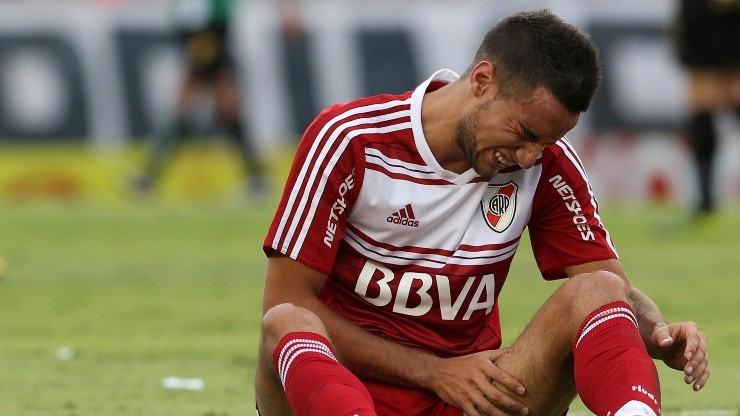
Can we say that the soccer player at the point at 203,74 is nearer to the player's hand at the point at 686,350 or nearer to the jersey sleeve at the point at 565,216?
the jersey sleeve at the point at 565,216

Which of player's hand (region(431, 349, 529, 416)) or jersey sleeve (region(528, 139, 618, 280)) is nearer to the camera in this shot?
player's hand (region(431, 349, 529, 416))

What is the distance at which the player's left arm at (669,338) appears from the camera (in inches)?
154

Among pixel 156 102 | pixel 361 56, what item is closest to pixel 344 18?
pixel 361 56

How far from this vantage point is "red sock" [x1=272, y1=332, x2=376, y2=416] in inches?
143

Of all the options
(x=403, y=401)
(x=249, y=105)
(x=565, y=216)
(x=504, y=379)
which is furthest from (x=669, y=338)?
(x=249, y=105)

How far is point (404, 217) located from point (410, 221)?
2cm

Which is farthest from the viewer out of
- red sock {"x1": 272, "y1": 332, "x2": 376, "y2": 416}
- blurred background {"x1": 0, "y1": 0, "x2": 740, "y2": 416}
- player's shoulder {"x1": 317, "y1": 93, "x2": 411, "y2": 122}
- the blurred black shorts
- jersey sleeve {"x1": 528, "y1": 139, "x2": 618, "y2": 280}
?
blurred background {"x1": 0, "y1": 0, "x2": 740, "y2": 416}

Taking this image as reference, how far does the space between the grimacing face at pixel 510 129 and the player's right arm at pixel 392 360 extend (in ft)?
1.74

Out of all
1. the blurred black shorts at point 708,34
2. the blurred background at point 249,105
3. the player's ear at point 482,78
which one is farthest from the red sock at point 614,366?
the blurred black shorts at point 708,34

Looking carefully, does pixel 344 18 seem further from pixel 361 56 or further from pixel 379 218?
pixel 379 218

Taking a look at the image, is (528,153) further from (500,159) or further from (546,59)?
(546,59)

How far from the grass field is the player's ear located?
5.83 ft

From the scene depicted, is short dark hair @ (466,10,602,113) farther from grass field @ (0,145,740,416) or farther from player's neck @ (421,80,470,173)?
grass field @ (0,145,740,416)

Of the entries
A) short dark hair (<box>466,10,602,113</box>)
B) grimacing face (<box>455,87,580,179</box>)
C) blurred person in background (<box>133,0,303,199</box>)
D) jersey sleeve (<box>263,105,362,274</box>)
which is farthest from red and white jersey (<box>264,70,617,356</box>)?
blurred person in background (<box>133,0,303,199</box>)
